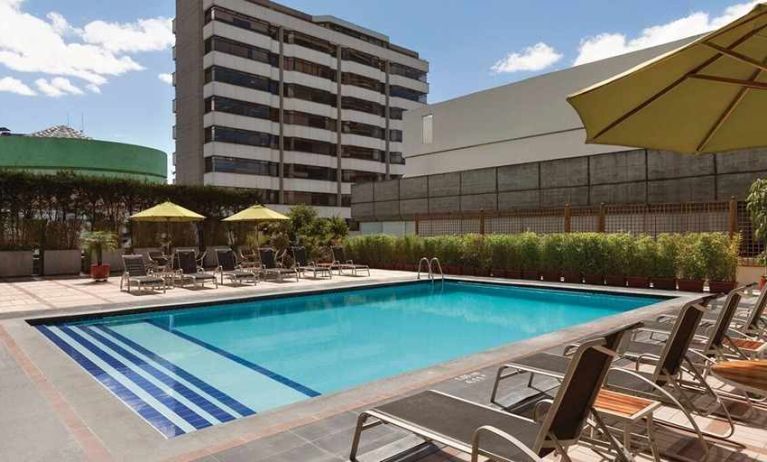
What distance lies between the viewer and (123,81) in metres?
33.6

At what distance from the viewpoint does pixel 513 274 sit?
15961 millimetres

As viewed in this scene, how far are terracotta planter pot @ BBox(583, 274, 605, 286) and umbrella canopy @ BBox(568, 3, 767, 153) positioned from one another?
9.87 metres

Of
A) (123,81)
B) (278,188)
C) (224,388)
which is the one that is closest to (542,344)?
(224,388)

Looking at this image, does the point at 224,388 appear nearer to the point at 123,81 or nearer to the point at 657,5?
the point at 657,5

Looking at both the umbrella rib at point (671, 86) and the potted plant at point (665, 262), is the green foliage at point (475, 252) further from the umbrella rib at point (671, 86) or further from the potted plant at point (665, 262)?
the umbrella rib at point (671, 86)

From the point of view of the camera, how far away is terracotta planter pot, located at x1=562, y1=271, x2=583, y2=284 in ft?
47.9

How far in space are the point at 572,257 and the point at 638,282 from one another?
6.07 feet

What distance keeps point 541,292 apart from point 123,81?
31588 millimetres

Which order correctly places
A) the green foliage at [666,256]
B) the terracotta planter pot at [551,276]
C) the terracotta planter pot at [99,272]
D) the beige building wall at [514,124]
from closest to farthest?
the green foliage at [666,256]
the terracotta planter pot at [99,272]
the terracotta planter pot at [551,276]
the beige building wall at [514,124]

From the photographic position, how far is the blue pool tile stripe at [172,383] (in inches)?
201

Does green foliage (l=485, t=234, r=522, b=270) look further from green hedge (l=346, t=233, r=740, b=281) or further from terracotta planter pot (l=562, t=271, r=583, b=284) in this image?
terracotta planter pot (l=562, t=271, r=583, b=284)

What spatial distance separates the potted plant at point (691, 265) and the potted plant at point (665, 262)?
0.44ft

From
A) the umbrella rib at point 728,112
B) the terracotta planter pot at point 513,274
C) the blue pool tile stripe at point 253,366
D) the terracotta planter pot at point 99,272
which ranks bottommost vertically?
the blue pool tile stripe at point 253,366

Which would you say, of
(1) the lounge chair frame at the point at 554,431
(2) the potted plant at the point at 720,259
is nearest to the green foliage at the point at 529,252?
(2) the potted plant at the point at 720,259
